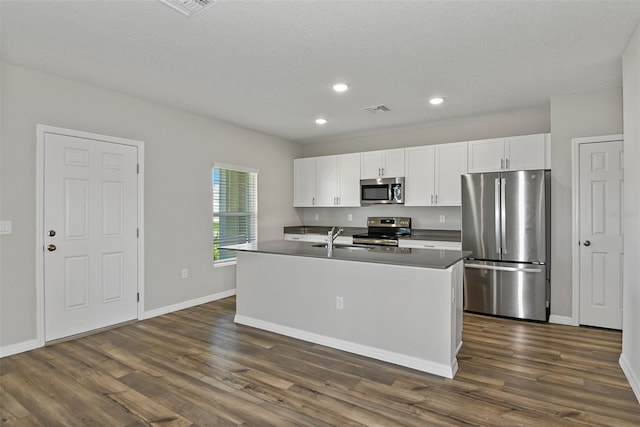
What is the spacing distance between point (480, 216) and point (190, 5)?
12.3 feet

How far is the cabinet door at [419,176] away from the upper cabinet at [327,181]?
2.79 feet

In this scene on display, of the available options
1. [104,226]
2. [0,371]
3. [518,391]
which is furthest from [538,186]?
[0,371]

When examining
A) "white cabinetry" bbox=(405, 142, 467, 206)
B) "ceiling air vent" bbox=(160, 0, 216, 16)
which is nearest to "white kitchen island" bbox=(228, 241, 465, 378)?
"white cabinetry" bbox=(405, 142, 467, 206)

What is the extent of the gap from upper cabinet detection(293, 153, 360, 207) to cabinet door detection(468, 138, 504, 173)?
175 centimetres

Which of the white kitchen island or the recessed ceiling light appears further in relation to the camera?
the recessed ceiling light

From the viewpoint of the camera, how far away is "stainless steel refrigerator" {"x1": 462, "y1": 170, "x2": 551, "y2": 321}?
4.02 metres

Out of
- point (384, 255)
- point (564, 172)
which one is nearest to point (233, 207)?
point (384, 255)

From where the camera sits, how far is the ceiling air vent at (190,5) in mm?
2205

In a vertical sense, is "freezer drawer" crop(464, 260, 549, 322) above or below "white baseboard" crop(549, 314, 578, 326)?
above

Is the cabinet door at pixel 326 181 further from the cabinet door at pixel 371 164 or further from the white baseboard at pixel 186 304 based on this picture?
the white baseboard at pixel 186 304

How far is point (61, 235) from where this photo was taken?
3.43 meters

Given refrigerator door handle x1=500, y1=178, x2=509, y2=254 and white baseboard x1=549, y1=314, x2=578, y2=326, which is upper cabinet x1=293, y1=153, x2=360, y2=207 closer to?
refrigerator door handle x1=500, y1=178, x2=509, y2=254

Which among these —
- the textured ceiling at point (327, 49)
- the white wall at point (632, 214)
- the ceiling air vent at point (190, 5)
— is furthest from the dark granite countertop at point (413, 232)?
the ceiling air vent at point (190, 5)

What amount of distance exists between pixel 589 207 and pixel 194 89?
14.5 ft
